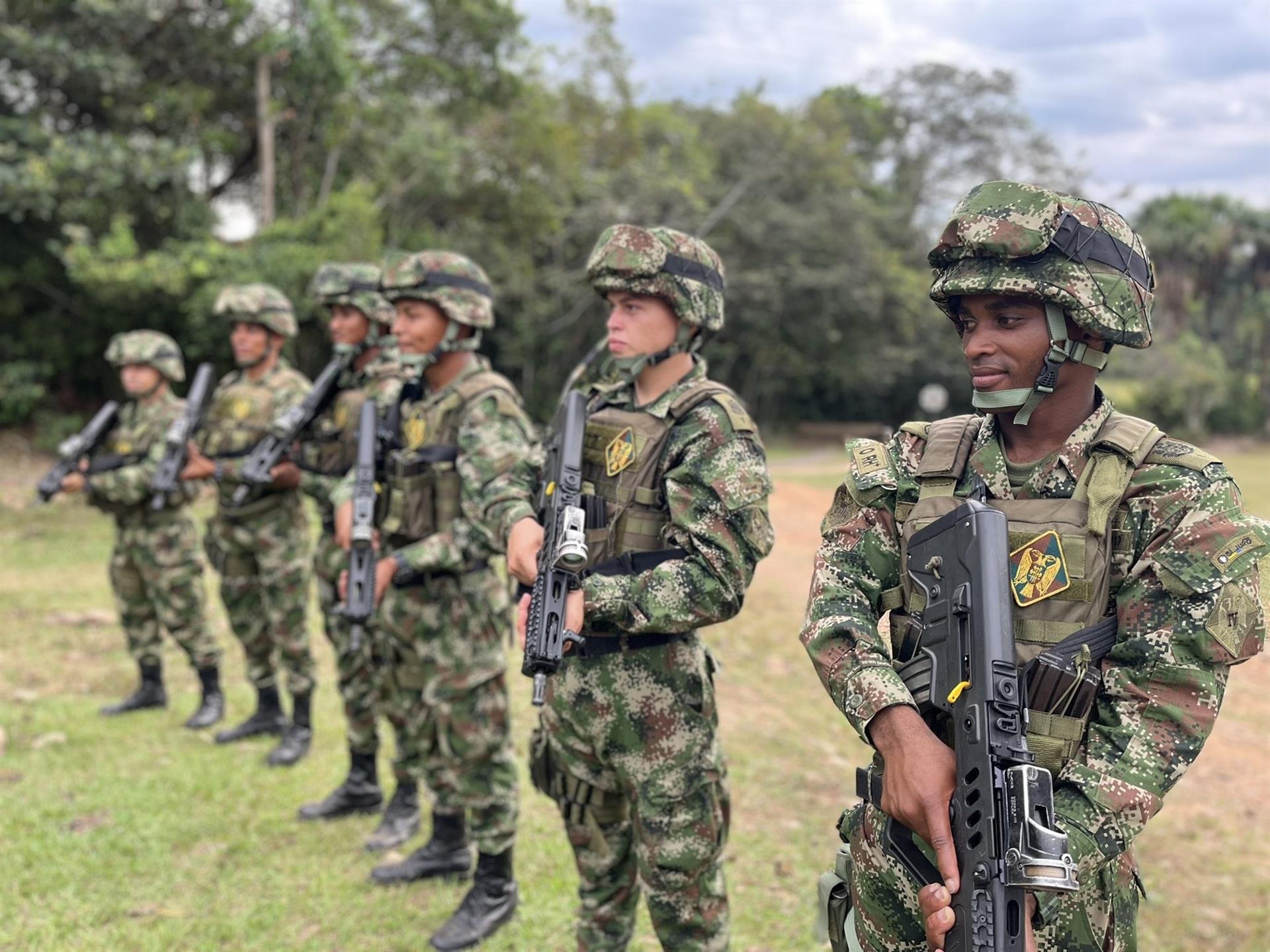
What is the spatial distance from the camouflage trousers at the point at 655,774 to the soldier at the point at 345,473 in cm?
180

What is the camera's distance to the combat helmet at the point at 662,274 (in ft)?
9.59

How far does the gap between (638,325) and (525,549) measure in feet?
2.48

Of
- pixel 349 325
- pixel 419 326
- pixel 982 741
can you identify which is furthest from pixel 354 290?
pixel 982 741

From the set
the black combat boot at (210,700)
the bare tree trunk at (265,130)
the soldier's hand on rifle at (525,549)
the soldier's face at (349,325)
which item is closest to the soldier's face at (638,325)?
the soldier's hand on rifle at (525,549)

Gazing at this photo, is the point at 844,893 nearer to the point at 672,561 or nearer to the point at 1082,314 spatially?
the point at 672,561

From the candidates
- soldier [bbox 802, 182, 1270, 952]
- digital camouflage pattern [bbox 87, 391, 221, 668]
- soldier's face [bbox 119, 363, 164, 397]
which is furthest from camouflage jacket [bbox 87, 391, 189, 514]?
soldier [bbox 802, 182, 1270, 952]

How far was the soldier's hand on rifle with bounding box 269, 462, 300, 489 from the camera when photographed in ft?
17.8

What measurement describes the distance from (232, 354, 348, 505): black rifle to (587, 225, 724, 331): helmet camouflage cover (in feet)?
8.65

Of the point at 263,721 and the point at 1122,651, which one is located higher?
the point at 1122,651

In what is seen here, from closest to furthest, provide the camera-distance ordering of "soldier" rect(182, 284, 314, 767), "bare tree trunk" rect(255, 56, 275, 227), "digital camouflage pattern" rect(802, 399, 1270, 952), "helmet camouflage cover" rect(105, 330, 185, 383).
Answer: "digital camouflage pattern" rect(802, 399, 1270, 952) → "soldier" rect(182, 284, 314, 767) → "helmet camouflage cover" rect(105, 330, 185, 383) → "bare tree trunk" rect(255, 56, 275, 227)

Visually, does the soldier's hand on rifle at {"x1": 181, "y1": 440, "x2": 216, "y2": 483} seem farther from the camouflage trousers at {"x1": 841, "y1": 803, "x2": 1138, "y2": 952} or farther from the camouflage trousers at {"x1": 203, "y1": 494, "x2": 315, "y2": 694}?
the camouflage trousers at {"x1": 841, "y1": 803, "x2": 1138, "y2": 952}

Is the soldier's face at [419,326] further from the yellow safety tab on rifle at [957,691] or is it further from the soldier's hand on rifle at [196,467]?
the yellow safety tab on rifle at [957,691]

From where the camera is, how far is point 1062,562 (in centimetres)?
182

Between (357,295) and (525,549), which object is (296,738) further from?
(525,549)
